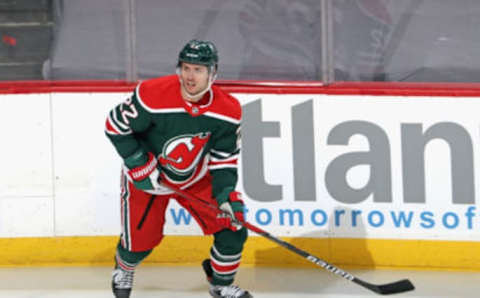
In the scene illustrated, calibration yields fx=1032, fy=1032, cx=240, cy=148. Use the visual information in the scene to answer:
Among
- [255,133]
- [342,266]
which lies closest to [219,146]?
[255,133]

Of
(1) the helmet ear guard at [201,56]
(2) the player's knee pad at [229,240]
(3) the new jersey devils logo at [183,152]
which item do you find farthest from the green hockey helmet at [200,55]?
(2) the player's knee pad at [229,240]

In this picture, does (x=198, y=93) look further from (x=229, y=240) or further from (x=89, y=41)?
(x=89, y=41)

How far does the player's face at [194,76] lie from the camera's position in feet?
11.4

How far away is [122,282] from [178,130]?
2.23ft

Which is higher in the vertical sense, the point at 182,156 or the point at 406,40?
the point at 406,40

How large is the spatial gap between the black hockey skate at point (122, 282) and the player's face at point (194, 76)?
0.82 m

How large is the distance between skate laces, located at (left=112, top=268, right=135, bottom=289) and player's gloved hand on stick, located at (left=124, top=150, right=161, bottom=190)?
1.35ft

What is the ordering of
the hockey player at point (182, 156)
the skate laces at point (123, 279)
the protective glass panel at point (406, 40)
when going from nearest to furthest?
the hockey player at point (182, 156)
the skate laces at point (123, 279)
the protective glass panel at point (406, 40)

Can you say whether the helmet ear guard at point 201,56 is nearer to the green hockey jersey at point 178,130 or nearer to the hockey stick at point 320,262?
the green hockey jersey at point 178,130

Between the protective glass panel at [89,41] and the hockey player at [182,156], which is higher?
the protective glass panel at [89,41]

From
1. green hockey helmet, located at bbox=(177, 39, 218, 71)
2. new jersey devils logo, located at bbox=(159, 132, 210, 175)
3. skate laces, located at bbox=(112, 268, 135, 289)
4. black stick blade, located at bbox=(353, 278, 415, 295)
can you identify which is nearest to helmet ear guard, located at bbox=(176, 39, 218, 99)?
green hockey helmet, located at bbox=(177, 39, 218, 71)

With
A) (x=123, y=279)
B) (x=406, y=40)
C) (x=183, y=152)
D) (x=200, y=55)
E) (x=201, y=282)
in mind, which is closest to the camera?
(x=200, y=55)

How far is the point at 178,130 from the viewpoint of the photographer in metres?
3.63

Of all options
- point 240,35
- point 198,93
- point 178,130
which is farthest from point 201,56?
point 240,35
